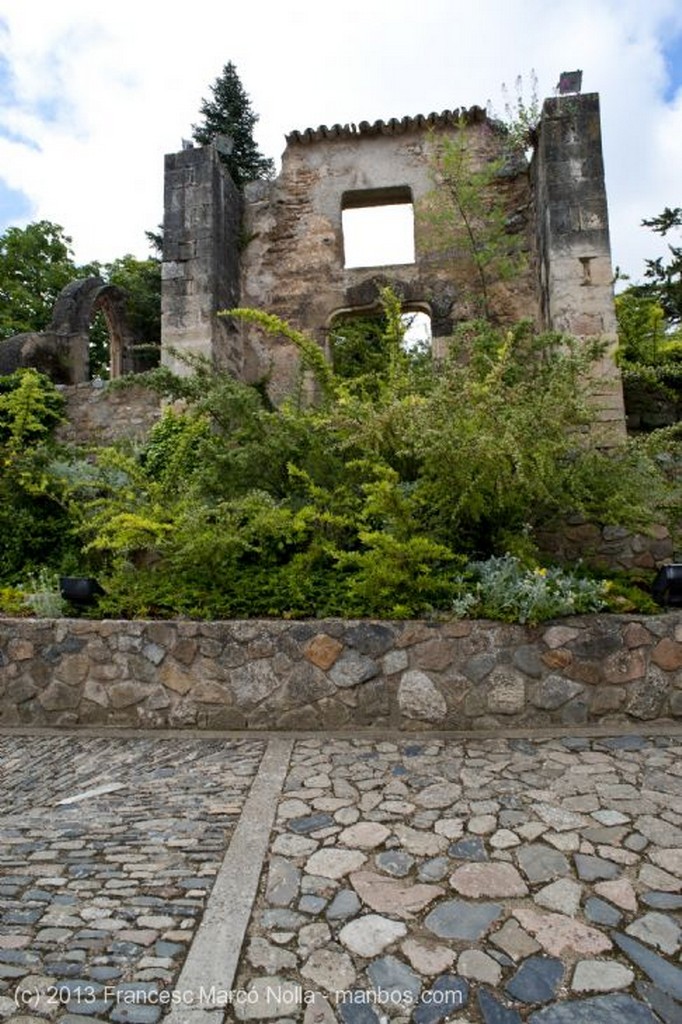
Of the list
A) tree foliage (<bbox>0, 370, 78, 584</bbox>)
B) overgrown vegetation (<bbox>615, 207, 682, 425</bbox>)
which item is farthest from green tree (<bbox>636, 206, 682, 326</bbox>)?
tree foliage (<bbox>0, 370, 78, 584</bbox>)

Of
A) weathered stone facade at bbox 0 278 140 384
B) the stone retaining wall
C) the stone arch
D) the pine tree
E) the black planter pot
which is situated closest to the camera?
the stone retaining wall

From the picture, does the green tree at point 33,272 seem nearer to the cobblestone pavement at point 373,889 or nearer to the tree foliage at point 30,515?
the tree foliage at point 30,515

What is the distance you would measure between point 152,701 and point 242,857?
6.82 ft

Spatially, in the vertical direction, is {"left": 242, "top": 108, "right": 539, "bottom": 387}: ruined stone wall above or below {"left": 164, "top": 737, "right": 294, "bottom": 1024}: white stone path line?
above

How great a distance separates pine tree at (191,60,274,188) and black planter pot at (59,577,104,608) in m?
13.3

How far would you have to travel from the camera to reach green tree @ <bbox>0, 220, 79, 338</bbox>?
18.5 m

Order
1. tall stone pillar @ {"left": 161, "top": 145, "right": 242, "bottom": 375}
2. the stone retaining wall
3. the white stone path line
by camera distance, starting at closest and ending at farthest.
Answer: the white stone path line
the stone retaining wall
tall stone pillar @ {"left": 161, "top": 145, "right": 242, "bottom": 375}

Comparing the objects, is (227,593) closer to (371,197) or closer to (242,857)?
(242,857)

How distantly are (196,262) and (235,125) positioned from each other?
10.4m

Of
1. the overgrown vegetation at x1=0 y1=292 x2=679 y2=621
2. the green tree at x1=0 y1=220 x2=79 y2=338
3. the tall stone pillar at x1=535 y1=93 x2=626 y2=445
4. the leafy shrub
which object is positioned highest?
the green tree at x1=0 y1=220 x2=79 y2=338

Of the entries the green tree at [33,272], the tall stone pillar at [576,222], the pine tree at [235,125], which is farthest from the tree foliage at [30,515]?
the green tree at [33,272]

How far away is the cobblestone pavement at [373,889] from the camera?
1756mm

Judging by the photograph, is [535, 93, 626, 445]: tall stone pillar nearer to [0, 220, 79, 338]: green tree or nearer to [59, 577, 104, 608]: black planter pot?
[59, 577, 104, 608]: black planter pot

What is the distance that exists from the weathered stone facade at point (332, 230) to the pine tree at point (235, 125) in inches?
269
